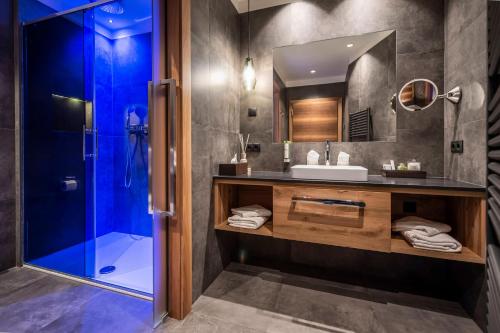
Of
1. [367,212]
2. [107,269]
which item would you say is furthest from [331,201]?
[107,269]

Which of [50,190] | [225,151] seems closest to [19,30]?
[50,190]

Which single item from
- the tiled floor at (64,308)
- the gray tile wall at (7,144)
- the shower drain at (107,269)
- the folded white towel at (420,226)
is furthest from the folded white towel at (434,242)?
the gray tile wall at (7,144)

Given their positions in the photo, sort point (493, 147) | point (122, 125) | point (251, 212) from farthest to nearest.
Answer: point (122, 125) → point (251, 212) → point (493, 147)

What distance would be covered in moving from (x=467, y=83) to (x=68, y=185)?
353 centimetres

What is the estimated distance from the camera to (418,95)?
1786 millimetres

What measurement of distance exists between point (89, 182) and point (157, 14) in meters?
1.89

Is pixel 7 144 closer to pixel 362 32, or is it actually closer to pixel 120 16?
pixel 120 16

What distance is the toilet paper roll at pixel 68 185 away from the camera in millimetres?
2254

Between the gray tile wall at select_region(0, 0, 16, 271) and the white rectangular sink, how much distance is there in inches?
103

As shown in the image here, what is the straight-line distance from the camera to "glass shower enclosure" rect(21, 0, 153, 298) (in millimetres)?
2111

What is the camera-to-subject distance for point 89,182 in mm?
2334

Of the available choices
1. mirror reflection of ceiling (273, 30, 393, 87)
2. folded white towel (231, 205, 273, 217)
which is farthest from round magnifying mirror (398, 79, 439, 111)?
folded white towel (231, 205, 273, 217)

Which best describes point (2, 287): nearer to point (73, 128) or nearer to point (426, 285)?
point (73, 128)

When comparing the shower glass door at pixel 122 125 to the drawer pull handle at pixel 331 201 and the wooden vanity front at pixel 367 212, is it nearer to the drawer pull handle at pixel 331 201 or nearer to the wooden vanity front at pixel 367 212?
the wooden vanity front at pixel 367 212
